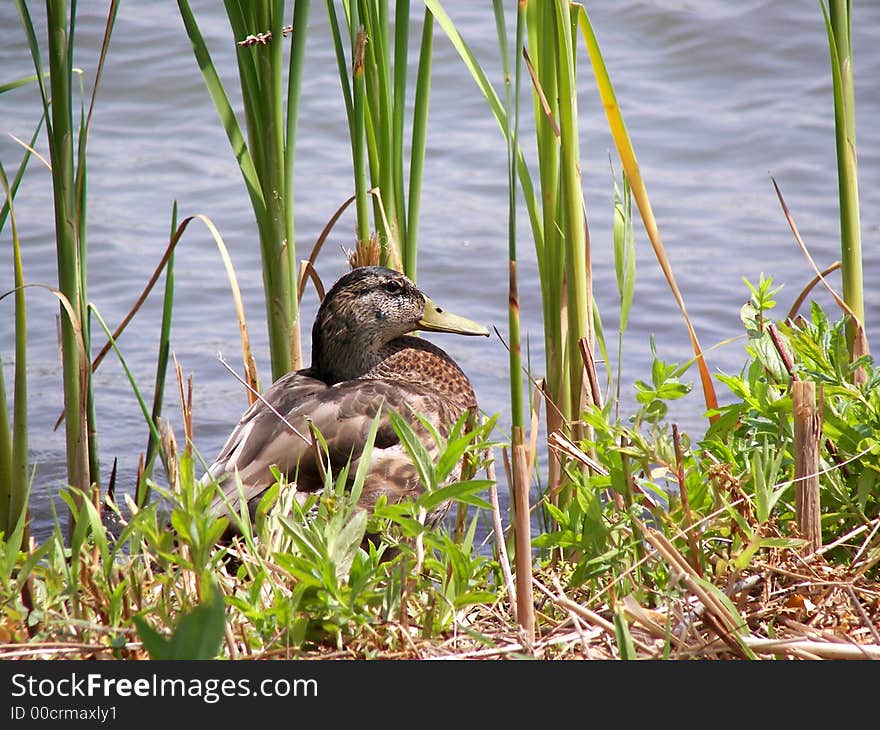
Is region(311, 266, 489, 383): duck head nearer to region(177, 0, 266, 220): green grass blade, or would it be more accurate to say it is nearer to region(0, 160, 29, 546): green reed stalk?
region(177, 0, 266, 220): green grass blade

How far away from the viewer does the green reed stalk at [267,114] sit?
9.34 feet

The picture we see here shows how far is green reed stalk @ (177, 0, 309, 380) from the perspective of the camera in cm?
285

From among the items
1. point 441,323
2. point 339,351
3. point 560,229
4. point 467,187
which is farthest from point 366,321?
point 467,187

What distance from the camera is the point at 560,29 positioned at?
2449mm

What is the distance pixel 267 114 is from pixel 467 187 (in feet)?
12.5

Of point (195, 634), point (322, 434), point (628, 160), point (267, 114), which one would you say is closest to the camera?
point (195, 634)

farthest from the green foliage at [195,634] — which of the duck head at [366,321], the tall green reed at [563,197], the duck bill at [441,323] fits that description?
the duck bill at [441,323]

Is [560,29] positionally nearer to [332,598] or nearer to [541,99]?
[541,99]

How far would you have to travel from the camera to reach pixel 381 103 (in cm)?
297

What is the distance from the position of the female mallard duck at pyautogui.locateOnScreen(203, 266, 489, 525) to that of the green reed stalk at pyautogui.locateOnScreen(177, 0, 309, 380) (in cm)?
35

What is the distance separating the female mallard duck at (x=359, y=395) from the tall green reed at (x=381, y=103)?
33cm

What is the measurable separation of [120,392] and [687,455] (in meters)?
3.39

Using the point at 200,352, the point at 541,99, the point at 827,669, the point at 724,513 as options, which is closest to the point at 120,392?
the point at 200,352

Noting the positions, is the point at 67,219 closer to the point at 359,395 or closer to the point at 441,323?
the point at 359,395
